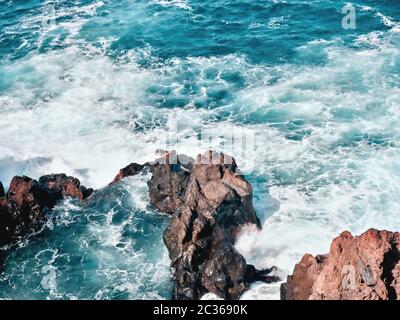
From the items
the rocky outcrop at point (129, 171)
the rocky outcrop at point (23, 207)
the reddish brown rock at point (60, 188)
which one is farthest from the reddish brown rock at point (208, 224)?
the rocky outcrop at point (23, 207)

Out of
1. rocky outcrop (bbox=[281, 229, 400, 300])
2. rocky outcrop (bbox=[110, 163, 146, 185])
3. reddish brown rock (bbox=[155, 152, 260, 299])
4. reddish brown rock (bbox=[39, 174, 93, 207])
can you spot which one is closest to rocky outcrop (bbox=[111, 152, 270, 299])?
reddish brown rock (bbox=[155, 152, 260, 299])

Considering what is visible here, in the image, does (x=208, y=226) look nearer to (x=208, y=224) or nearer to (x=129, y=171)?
(x=208, y=224)

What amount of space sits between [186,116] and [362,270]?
28.6m

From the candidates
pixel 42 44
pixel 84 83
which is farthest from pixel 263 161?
pixel 42 44

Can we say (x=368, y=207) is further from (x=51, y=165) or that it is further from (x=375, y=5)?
(x=375, y=5)

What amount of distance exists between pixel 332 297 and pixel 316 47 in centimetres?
4005

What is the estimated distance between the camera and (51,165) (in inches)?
1699

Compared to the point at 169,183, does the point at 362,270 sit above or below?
above

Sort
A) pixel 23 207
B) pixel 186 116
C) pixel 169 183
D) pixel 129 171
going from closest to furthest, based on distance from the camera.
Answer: pixel 23 207 → pixel 169 183 → pixel 129 171 → pixel 186 116

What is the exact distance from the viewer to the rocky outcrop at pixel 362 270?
22.6m

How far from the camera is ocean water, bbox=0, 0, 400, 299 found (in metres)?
33.9

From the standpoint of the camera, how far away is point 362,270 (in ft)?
74.8

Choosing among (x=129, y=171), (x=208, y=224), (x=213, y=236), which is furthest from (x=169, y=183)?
(x=213, y=236)

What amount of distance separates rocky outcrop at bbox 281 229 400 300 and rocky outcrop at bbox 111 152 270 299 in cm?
604
